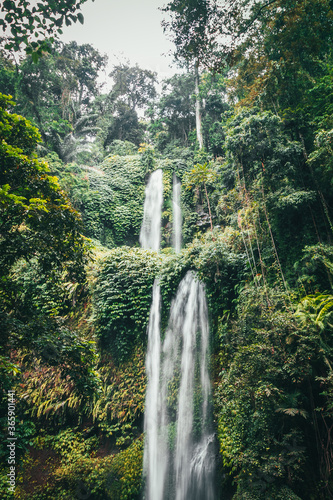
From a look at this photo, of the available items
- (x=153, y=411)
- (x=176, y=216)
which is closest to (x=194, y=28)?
(x=176, y=216)

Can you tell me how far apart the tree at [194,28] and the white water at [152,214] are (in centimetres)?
847

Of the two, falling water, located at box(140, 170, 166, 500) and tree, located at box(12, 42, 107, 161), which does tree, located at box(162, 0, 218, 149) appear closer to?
tree, located at box(12, 42, 107, 161)

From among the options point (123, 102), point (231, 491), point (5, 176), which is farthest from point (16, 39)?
point (123, 102)

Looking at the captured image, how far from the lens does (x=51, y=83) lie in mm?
13258

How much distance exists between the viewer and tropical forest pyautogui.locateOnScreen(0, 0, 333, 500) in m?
3.72

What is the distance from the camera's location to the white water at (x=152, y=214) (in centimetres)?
1425

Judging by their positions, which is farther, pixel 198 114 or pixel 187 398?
pixel 198 114

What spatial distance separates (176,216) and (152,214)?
1692 millimetres

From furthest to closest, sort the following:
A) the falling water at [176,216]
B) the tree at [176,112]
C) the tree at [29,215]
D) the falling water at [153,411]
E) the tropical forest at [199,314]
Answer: the tree at [176,112], the falling water at [176,216], the falling water at [153,411], the tree at [29,215], the tropical forest at [199,314]

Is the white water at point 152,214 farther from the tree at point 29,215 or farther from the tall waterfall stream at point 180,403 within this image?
the tree at point 29,215

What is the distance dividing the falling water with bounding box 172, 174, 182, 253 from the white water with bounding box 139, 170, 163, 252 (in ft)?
2.72

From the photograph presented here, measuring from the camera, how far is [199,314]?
7.40m

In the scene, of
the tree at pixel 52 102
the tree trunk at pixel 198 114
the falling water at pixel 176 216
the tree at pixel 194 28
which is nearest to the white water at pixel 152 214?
the falling water at pixel 176 216

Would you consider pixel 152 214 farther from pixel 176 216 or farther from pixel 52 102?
pixel 52 102
